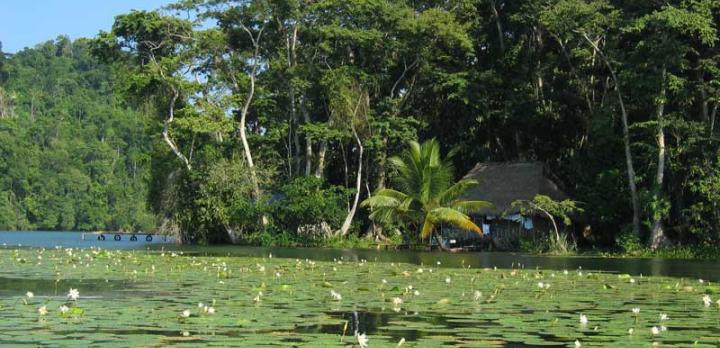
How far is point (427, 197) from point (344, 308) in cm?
2406

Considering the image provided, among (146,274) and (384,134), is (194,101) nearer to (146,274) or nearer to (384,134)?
(384,134)

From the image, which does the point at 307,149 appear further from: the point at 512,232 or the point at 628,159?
the point at 628,159

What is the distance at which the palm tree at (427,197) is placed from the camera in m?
36.2

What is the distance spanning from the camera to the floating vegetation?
971cm

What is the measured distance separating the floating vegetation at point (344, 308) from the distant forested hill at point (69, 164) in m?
68.9

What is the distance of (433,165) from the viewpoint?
36.8 m

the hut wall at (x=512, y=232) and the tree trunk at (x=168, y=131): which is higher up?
the tree trunk at (x=168, y=131)

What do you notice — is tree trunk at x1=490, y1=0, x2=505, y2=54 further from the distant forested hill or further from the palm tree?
the distant forested hill

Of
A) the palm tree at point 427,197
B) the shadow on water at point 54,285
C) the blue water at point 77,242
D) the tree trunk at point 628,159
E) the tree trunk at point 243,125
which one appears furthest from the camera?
the tree trunk at point 243,125

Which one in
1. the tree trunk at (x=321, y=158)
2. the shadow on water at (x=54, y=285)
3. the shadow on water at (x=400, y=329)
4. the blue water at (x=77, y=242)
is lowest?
the shadow on water at (x=400, y=329)

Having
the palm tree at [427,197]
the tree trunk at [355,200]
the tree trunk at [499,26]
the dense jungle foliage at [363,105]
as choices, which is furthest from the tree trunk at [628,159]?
the tree trunk at [355,200]

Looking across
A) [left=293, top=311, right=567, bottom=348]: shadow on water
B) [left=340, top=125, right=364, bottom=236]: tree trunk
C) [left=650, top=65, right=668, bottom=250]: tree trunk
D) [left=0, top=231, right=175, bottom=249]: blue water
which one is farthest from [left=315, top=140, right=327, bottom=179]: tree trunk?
[left=293, top=311, right=567, bottom=348]: shadow on water

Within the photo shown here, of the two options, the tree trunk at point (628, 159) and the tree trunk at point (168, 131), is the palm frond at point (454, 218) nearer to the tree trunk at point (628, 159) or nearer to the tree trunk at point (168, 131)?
the tree trunk at point (628, 159)

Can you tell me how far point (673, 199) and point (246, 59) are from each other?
19304 millimetres
